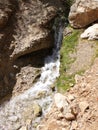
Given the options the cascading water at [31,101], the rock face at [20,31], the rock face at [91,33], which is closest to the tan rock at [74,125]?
the cascading water at [31,101]

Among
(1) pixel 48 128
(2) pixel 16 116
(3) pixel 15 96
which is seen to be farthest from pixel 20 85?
(1) pixel 48 128

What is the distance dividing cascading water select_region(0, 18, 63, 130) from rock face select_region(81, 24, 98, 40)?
1356mm

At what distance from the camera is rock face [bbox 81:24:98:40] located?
36.7ft

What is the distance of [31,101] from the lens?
Result: 34.2 ft

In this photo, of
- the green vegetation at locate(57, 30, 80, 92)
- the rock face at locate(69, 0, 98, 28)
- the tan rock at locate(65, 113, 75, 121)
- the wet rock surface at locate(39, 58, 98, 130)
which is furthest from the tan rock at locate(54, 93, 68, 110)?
the rock face at locate(69, 0, 98, 28)

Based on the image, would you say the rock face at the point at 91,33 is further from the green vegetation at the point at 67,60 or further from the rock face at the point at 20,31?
the rock face at the point at 20,31

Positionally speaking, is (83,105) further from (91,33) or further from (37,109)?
(91,33)

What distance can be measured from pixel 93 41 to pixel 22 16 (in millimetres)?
2793

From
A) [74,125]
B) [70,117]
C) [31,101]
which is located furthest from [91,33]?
[74,125]

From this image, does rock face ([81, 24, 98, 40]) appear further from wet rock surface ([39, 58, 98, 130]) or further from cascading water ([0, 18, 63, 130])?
wet rock surface ([39, 58, 98, 130])

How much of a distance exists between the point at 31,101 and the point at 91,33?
3.19m

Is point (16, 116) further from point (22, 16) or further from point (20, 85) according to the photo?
point (22, 16)

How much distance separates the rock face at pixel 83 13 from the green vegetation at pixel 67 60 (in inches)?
14.5

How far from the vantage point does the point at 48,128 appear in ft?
28.2
